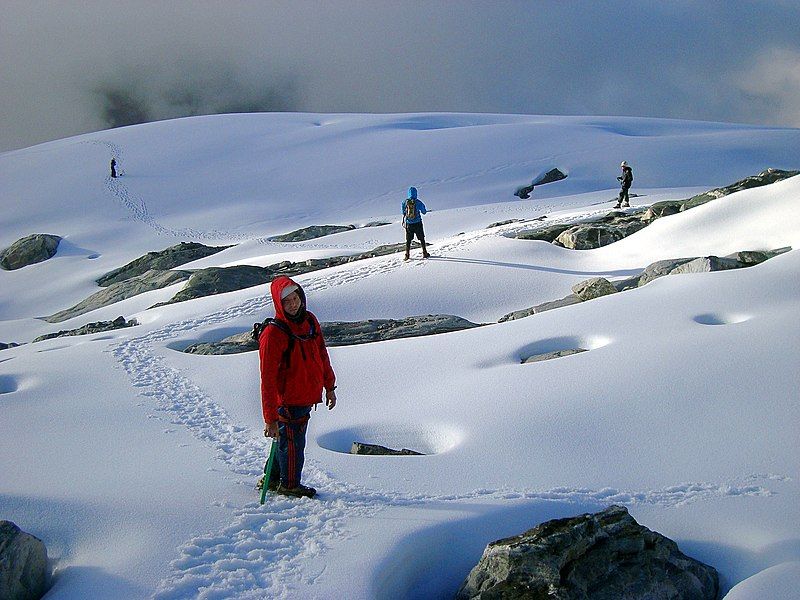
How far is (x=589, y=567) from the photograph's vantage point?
3.87 metres

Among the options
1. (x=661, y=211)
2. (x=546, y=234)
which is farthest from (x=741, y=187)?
(x=546, y=234)

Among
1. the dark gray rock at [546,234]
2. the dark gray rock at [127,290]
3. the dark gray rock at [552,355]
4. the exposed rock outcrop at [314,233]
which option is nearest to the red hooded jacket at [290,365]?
the dark gray rock at [552,355]

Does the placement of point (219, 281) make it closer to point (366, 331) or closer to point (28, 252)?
point (366, 331)

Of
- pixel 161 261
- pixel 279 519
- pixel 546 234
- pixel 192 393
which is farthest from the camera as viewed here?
pixel 161 261

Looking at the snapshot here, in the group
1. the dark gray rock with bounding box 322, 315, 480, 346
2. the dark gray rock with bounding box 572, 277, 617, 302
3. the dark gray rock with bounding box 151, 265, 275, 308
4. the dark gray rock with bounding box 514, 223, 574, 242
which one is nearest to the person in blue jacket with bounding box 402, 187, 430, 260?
the dark gray rock with bounding box 514, 223, 574, 242

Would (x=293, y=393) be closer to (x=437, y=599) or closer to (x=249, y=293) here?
(x=437, y=599)

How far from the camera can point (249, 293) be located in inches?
539

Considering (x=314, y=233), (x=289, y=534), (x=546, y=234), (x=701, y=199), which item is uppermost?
(x=314, y=233)

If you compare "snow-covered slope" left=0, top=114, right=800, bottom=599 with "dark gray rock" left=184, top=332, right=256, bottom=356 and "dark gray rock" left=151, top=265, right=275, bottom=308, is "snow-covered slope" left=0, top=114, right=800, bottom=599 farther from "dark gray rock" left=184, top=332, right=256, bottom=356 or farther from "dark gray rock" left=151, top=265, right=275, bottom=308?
"dark gray rock" left=151, top=265, right=275, bottom=308

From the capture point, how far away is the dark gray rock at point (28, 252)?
31906 mm

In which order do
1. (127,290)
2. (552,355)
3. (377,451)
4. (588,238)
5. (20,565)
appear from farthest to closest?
1. (127,290)
2. (588,238)
3. (552,355)
4. (377,451)
5. (20,565)

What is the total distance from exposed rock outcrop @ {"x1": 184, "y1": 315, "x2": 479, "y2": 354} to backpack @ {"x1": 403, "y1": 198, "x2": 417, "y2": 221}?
12.8ft

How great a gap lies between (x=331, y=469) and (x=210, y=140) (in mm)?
52003

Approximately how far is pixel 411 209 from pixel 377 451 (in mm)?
9099
